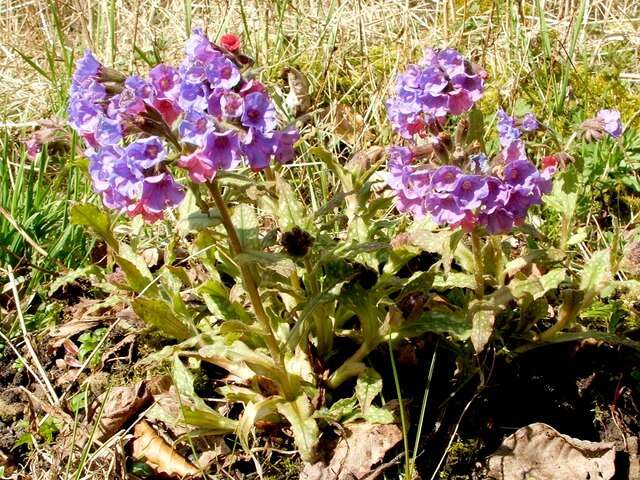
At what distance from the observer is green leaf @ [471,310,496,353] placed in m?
1.90

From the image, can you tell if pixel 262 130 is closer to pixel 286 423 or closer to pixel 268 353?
pixel 268 353

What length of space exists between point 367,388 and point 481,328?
35cm

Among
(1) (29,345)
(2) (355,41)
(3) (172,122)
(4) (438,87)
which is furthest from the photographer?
(2) (355,41)

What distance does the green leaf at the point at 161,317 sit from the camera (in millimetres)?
2090

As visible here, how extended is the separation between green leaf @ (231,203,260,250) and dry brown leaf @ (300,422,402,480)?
59 cm

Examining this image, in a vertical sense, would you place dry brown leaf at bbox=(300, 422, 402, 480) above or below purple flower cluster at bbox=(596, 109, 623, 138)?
below

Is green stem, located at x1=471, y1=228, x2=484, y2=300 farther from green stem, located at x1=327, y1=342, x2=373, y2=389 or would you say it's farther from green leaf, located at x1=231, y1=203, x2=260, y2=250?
green leaf, located at x1=231, y1=203, x2=260, y2=250

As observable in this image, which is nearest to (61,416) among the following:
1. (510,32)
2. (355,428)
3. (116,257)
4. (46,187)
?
(116,257)

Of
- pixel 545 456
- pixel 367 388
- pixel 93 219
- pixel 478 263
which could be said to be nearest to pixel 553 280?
pixel 478 263

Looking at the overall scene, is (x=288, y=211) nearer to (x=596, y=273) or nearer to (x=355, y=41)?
(x=596, y=273)

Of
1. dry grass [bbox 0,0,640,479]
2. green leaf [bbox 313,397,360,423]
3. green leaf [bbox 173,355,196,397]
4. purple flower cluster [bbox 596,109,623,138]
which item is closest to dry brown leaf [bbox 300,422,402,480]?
green leaf [bbox 313,397,360,423]

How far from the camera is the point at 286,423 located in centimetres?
217

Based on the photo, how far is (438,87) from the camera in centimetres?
182

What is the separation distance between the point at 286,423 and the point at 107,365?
2.26ft
